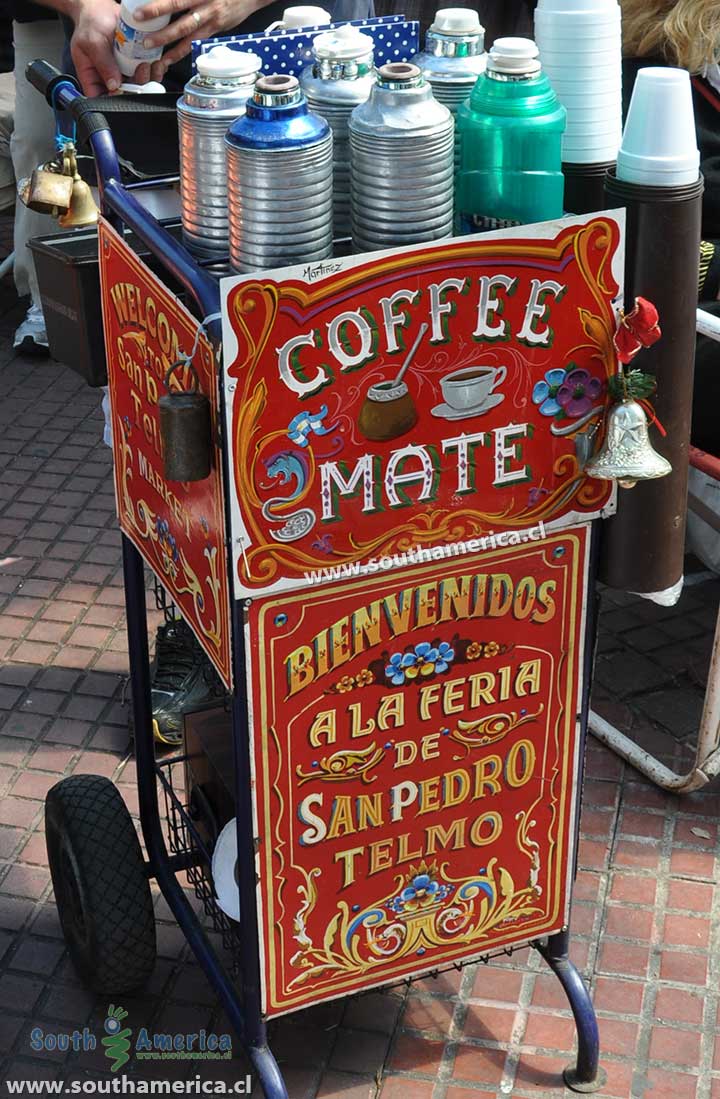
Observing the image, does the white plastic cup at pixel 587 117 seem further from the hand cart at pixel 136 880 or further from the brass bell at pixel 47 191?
the brass bell at pixel 47 191

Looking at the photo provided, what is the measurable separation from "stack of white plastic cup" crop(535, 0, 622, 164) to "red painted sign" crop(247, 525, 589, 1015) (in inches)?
22.9

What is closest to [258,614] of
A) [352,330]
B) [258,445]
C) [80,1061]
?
[258,445]

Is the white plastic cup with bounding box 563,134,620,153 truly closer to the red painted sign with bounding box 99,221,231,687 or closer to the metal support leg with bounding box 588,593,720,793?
the red painted sign with bounding box 99,221,231,687

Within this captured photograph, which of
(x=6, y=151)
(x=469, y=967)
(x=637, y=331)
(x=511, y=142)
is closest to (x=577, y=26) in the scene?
(x=511, y=142)

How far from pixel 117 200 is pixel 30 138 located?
3328mm

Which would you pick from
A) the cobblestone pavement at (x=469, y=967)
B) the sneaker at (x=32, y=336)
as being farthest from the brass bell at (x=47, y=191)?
the sneaker at (x=32, y=336)

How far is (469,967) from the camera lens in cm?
274

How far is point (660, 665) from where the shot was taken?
11.8ft

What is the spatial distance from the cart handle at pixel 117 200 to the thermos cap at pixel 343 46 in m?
0.34

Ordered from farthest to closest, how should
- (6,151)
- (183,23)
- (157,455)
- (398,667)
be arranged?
1. (6,151)
2. (183,23)
3. (157,455)
4. (398,667)

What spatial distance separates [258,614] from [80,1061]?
1.12m

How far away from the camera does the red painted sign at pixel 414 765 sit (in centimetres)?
199

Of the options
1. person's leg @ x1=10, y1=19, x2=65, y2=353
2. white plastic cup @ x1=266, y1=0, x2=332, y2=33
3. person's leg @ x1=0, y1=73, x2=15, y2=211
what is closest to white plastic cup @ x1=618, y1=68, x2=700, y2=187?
white plastic cup @ x1=266, y1=0, x2=332, y2=33
